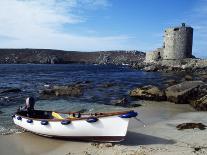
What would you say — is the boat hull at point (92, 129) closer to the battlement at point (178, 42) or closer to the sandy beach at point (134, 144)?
the sandy beach at point (134, 144)

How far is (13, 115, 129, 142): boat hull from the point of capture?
12477 millimetres

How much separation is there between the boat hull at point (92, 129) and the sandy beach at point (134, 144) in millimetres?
252

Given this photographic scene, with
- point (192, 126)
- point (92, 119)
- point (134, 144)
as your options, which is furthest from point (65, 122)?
point (192, 126)

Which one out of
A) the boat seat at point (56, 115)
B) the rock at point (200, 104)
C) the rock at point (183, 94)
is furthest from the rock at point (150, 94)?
the boat seat at point (56, 115)

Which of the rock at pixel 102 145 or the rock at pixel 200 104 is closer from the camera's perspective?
the rock at pixel 102 145

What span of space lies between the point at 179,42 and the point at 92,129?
6012 centimetres

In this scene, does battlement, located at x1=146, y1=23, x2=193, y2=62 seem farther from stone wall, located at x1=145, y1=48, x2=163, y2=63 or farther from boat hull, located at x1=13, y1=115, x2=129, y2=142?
boat hull, located at x1=13, y1=115, x2=129, y2=142

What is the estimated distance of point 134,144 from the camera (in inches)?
496

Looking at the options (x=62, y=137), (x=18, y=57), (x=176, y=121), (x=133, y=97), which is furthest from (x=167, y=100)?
(x=18, y=57)

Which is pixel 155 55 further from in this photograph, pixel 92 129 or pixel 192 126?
pixel 92 129

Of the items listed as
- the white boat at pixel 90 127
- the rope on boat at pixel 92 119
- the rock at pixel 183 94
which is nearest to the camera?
the white boat at pixel 90 127

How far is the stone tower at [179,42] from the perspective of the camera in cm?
6956

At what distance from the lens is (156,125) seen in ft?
52.4

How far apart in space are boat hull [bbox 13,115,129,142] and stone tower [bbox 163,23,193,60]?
2344 inches
